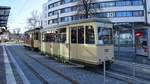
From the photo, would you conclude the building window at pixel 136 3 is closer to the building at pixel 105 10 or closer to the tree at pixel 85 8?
the building at pixel 105 10

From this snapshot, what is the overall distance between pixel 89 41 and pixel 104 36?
2.87 feet

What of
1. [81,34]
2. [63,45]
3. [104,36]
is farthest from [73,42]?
[104,36]

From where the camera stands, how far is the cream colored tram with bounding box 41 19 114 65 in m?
16.2

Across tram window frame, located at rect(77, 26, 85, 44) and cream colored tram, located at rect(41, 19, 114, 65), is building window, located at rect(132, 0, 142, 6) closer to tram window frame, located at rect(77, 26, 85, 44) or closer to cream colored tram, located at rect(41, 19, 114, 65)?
cream colored tram, located at rect(41, 19, 114, 65)

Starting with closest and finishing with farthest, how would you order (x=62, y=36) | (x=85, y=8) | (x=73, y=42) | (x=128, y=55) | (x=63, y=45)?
(x=73, y=42)
(x=63, y=45)
(x=62, y=36)
(x=128, y=55)
(x=85, y=8)

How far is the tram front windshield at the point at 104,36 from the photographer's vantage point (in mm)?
16375

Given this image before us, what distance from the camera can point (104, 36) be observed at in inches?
656

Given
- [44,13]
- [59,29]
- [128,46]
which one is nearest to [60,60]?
[59,29]

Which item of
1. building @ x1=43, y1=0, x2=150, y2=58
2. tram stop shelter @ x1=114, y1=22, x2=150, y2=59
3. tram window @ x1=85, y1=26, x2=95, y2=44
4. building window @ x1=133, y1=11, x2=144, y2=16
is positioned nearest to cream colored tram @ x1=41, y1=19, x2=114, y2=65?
tram window @ x1=85, y1=26, x2=95, y2=44

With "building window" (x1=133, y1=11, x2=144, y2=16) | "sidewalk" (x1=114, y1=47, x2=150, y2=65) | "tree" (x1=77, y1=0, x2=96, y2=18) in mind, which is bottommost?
"sidewalk" (x1=114, y1=47, x2=150, y2=65)

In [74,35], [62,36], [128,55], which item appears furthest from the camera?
[128,55]

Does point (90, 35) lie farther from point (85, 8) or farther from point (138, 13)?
point (138, 13)

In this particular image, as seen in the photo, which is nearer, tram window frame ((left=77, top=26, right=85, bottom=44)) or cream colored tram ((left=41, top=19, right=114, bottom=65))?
cream colored tram ((left=41, top=19, right=114, bottom=65))

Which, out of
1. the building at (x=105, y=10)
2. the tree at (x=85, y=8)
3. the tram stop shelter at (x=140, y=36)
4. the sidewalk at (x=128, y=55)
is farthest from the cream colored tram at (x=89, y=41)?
the tree at (x=85, y=8)
